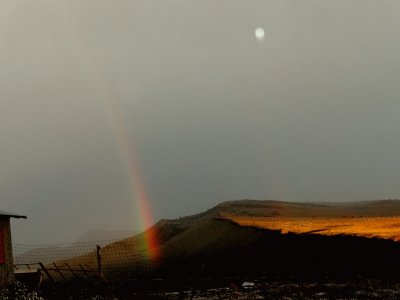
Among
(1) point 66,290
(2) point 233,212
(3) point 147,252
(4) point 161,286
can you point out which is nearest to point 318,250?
(4) point 161,286

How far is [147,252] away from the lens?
57344mm

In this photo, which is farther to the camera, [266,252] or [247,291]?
[266,252]

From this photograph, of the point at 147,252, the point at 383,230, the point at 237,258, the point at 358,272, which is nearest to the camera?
the point at 358,272

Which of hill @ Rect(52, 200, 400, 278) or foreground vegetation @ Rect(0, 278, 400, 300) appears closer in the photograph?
foreground vegetation @ Rect(0, 278, 400, 300)

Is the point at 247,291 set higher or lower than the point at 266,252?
lower

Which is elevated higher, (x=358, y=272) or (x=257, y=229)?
(x=257, y=229)

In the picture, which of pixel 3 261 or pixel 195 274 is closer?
pixel 3 261

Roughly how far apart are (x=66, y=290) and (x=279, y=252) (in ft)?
54.3

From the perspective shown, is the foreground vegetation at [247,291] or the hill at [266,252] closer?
the foreground vegetation at [247,291]

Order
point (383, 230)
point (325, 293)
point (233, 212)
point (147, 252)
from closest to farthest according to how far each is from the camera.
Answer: point (325, 293) < point (383, 230) < point (147, 252) < point (233, 212)

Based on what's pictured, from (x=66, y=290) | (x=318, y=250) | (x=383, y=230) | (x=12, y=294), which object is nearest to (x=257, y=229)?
(x=318, y=250)

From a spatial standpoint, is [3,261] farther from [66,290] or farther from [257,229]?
[257,229]

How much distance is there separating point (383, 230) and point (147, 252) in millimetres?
32584

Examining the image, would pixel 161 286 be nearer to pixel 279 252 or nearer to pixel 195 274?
pixel 195 274
